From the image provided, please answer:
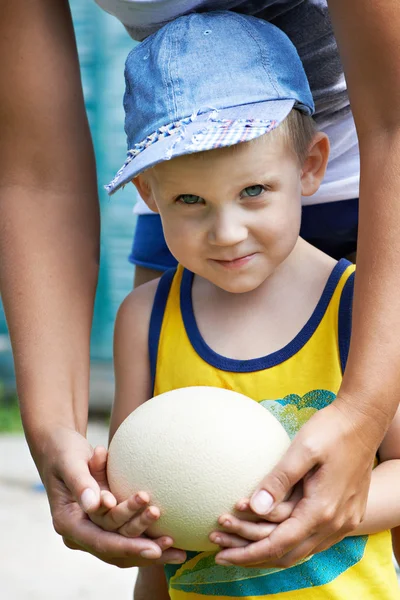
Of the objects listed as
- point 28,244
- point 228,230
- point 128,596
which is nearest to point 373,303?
point 228,230

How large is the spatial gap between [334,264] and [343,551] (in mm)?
638

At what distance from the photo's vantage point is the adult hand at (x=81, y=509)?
1896mm

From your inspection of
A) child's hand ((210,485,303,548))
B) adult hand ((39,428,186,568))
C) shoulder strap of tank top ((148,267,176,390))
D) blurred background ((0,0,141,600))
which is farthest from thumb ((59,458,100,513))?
blurred background ((0,0,141,600))

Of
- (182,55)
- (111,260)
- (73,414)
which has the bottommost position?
(111,260)

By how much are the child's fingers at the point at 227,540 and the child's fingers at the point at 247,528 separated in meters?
0.03

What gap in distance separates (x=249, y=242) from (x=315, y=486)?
556 millimetres

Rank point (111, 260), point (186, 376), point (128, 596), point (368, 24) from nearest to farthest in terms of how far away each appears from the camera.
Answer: point (368, 24) < point (186, 376) < point (128, 596) < point (111, 260)

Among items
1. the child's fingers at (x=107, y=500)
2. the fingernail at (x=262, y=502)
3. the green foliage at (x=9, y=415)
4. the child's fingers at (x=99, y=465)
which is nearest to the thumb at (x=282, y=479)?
the fingernail at (x=262, y=502)

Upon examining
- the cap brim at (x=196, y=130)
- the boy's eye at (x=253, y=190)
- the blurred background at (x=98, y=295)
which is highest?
the cap brim at (x=196, y=130)

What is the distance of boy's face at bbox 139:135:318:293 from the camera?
6.72 ft

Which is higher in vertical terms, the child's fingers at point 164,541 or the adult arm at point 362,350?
the adult arm at point 362,350

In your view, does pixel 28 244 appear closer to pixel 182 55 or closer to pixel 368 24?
pixel 182 55

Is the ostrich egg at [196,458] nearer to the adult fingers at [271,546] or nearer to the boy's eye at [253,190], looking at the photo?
the adult fingers at [271,546]

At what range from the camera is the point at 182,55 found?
208 cm
